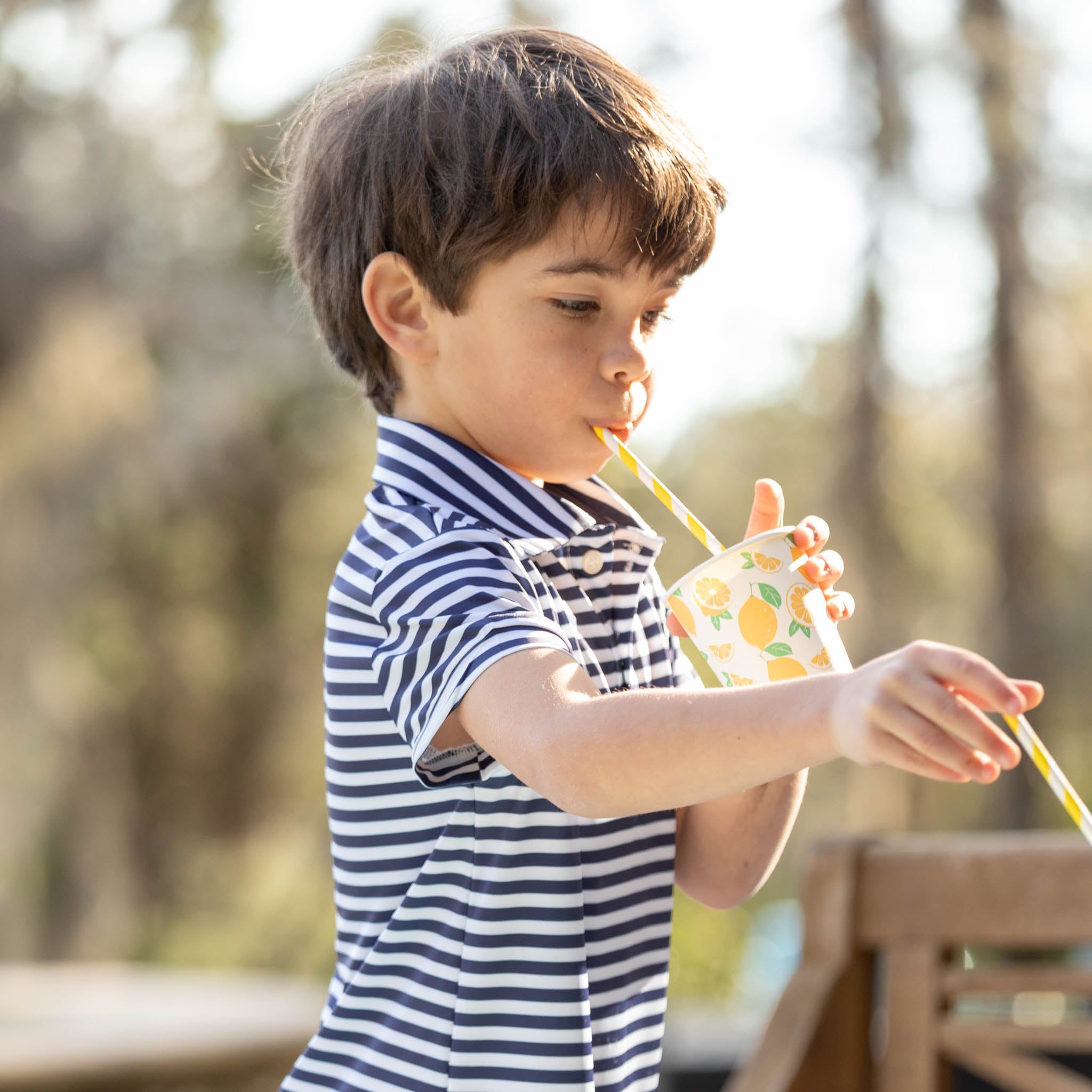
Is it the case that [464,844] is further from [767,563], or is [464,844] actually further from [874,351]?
[874,351]

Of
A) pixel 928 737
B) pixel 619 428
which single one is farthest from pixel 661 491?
pixel 928 737

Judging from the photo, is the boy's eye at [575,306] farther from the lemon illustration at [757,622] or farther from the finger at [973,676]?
the finger at [973,676]

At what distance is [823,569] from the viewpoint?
84cm

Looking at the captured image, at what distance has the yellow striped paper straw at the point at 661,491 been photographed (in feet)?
2.92

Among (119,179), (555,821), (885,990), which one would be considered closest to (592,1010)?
(555,821)

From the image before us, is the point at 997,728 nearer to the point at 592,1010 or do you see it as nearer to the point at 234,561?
the point at 592,1010

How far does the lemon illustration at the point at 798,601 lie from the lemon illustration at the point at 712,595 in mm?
36

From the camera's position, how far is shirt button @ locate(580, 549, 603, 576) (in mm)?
963

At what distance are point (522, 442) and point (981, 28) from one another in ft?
17.4

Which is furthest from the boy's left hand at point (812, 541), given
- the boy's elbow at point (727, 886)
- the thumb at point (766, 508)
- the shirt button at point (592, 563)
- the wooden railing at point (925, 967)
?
the wooden railing at point (925, 967)

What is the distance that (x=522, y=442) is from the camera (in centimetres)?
94

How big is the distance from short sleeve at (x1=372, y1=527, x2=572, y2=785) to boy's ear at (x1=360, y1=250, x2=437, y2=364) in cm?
17

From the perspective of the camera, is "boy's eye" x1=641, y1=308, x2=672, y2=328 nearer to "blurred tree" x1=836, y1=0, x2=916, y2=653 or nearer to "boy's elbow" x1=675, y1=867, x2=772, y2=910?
"boy's elbow" x1=675, y1=867, x2=772, y2=910

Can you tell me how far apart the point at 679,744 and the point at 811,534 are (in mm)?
202
